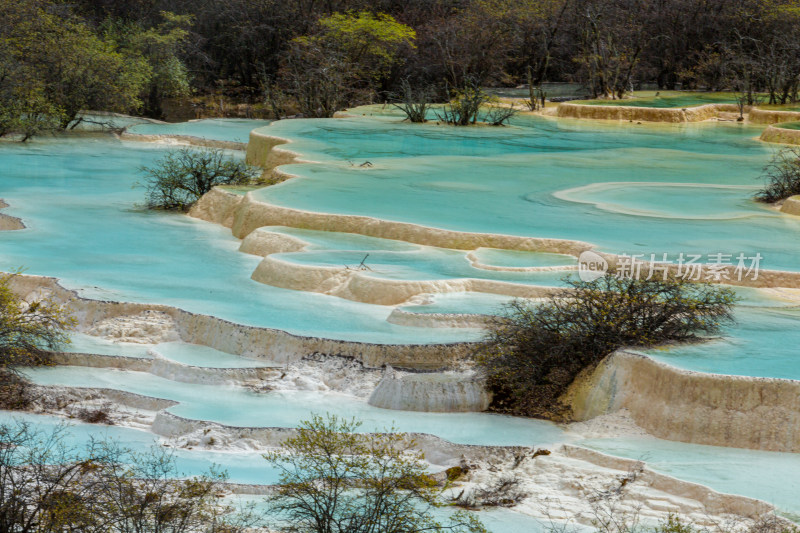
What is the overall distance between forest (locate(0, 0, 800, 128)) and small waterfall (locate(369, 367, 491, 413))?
17.5 meters

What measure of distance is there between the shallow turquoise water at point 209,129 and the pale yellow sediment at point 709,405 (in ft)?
52.7

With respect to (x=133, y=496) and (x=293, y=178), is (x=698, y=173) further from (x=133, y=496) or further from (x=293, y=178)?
(x=133, y=496)

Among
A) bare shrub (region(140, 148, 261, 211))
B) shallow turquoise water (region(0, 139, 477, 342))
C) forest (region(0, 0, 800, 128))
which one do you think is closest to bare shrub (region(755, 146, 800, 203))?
shallow turquoise water (region(0, 139, 477, 342))

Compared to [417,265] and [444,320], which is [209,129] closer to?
[417,265]

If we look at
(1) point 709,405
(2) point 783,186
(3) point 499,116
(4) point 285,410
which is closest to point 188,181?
(2) point 783,186

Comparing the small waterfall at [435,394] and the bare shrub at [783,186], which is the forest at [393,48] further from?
the small waterfall at [435,394]

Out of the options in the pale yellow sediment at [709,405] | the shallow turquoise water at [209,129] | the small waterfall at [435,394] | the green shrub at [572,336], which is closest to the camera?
the pale yellow sediment at [709,405]

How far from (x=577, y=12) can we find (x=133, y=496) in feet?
99.4

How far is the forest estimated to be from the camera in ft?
91.9

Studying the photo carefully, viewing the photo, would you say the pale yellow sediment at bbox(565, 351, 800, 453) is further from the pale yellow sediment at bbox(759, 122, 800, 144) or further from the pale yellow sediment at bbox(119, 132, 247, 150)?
the pale yellow sediment at bbox(119, 132, 247, 150)

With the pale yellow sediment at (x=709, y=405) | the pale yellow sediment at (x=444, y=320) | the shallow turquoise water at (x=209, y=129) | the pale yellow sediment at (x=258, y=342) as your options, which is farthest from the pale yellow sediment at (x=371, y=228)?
the shallow turquoise water at (x=209, y=129)

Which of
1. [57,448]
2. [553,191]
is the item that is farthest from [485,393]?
[553,191]

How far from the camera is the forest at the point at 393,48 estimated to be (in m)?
28.0

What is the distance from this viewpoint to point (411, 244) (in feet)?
43.5
